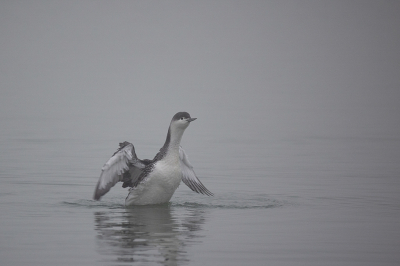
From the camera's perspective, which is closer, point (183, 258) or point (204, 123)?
point (183, 258)

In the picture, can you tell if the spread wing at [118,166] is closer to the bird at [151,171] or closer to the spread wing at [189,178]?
the bird at [151,171]

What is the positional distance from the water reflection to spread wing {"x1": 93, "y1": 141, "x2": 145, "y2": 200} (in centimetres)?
55

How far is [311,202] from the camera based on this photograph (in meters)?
19.4

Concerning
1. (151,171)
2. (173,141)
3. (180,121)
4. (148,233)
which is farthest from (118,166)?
(148,233)

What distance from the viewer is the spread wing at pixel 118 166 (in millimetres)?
18156

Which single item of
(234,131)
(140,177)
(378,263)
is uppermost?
(234,131)

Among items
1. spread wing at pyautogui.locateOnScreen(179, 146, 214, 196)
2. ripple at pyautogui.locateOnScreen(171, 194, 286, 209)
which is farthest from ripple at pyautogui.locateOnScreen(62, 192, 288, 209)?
spread wing at pyautogui.locateOnScreen(179, 146, 214, 196)

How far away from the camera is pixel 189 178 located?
20.4 m

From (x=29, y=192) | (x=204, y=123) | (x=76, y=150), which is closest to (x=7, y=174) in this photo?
(x=29, y=192)

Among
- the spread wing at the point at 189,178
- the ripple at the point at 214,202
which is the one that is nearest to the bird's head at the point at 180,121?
the spread wing at the point at 189,178

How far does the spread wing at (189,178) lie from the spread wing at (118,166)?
150cm

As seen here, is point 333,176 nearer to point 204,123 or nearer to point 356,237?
point 356,237

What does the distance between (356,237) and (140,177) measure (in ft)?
15.8

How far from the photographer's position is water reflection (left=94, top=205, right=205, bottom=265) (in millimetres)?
13766
